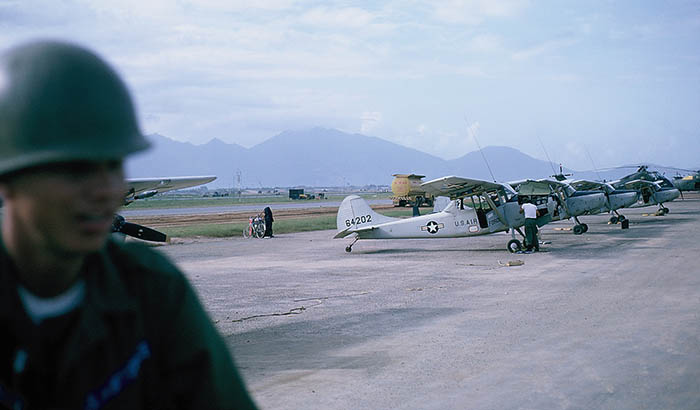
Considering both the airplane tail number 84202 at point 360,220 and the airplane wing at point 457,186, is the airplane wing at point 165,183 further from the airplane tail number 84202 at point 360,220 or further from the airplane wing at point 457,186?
the airplane tail number 84202 at point 360,220

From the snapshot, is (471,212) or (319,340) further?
(471,212)

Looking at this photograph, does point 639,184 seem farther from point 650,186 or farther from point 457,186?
point 457,186

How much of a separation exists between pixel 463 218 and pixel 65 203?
19535mm

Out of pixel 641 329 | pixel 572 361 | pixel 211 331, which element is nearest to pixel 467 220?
pixel 641 329

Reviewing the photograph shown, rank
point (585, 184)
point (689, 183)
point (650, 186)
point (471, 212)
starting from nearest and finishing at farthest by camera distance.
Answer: point (471, 212) → point (585, 184) → point (650, 186) → point (689, 183)

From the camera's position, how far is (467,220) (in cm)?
1986

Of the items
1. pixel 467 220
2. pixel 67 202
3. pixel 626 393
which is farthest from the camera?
pixel 467 220

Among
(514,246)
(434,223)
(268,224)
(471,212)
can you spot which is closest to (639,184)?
(471,212)

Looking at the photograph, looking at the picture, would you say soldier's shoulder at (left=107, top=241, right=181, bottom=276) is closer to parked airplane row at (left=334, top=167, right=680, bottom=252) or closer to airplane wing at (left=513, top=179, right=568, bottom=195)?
parked airplane row at (left=334, top=167, right=680, bottom=252)

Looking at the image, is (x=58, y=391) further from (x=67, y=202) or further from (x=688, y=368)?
(x=688, y=368)

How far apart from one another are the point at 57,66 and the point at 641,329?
811 centimetres

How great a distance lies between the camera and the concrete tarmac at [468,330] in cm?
537

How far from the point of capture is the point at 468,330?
26.1 feet

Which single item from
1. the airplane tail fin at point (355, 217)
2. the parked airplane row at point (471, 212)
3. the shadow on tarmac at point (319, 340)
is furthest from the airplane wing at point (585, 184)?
the shadow on tarmac at point (319, 340)
